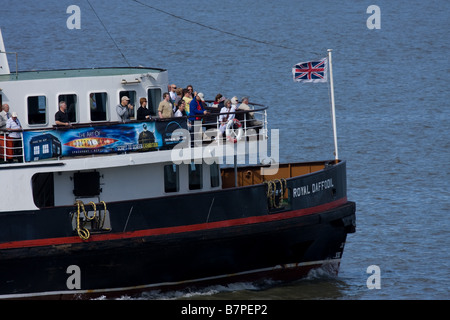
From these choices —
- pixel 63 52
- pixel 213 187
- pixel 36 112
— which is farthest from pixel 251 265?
pixel 63 52

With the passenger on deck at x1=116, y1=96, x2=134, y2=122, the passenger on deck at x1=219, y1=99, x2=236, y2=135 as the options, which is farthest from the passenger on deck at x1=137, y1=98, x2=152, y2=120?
the passenger on deck at x1=219, y1=99, x2=236, y2=135

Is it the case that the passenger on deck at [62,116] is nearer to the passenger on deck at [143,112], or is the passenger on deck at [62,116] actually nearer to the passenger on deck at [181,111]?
the passenger on deck at [143,112]

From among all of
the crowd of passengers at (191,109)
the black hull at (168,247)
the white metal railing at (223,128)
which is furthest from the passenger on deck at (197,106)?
the black hull at (168,247)

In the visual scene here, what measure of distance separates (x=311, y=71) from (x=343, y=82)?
99.4 feet

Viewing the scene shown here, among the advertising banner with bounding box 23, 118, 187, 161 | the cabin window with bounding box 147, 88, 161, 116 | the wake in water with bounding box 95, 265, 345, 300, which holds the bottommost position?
the wake in water with bounding box 95, 265, 345, 300

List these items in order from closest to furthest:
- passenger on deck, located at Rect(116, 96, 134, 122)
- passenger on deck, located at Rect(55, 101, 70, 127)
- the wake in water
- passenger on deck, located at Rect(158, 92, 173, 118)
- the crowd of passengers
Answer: passenger on deck, located at Rect(55, 101, 70, 127) → the wake in water → passenger on deck, located at Rect(116, 96, 134, 122) → the crowd of passengers → passenger on deck, located at Rect(158, 92, 173, 118)

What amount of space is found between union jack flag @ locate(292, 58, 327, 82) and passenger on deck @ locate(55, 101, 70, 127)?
5.99 meters

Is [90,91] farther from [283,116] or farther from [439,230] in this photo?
[283,116]

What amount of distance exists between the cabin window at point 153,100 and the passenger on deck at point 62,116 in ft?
7.12

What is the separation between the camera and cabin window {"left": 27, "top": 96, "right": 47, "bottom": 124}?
2436cm

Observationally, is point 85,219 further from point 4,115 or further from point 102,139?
Result: point 4,115

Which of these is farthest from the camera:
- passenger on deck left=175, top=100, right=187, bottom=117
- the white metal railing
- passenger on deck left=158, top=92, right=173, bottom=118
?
passenger on deck left=175, top=100, right=187, bottom=117

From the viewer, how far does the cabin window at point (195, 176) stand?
2516 cm

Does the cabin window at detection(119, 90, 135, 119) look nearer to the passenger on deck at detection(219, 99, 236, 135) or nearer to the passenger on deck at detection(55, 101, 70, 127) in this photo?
the passenger on deck at detection(55, 101, 70, 127)
